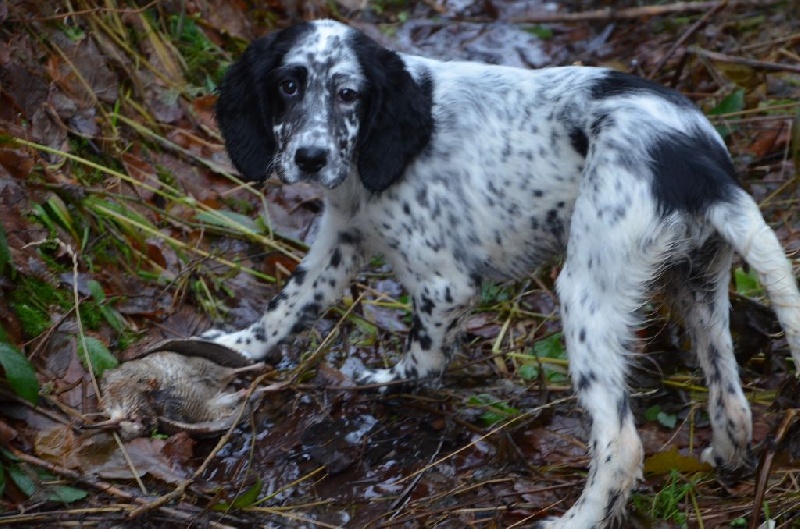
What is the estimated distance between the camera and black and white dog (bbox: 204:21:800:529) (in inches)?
137

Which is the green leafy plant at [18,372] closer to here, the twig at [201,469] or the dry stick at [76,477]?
the dry stick at [76,477]

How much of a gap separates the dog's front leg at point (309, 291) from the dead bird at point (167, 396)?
0.95ft

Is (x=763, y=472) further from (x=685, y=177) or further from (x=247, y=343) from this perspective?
(x=247, y=343)

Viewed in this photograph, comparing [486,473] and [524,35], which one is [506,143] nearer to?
[486,473]

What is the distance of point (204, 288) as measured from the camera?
191 inches

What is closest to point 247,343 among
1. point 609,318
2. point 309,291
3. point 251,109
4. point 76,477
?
point 309,291

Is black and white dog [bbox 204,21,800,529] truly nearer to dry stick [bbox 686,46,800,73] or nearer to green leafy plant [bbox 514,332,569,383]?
green leafy plant [bbox 514,332,569,383]

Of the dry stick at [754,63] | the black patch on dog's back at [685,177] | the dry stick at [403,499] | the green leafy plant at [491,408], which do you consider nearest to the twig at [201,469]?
the dry stick at [403,499]

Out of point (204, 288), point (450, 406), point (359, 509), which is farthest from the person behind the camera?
point (204, 288)

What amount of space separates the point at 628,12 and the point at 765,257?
15.6 ft

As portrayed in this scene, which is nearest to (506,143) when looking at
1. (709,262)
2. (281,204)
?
(709,262)

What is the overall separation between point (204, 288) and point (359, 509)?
4.73 feet

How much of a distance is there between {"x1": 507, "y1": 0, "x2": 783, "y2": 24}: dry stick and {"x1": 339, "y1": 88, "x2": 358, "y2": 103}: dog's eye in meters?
4.13

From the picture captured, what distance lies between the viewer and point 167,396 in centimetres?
403
